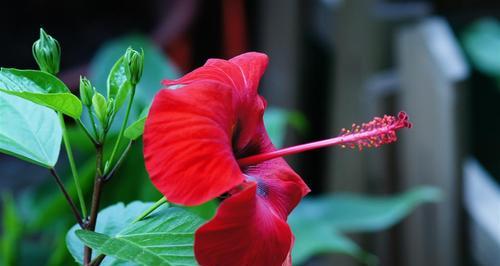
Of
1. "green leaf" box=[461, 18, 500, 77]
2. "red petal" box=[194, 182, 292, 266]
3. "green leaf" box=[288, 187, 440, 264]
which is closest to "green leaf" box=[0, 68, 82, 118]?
"red petal" box=[194, 182, 292, 266]

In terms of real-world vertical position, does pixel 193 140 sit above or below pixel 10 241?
above

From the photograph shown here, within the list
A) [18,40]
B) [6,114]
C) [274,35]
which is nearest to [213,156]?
[6,114]

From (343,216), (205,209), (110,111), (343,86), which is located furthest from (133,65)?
(343,86)

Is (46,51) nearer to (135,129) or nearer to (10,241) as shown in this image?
(135,129)

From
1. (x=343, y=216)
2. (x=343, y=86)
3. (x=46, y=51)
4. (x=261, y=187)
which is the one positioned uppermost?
(x=46, y=51)

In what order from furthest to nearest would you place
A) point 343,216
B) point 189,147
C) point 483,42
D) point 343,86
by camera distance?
point 483,42
point 343,86
point 343,216
point 189,147

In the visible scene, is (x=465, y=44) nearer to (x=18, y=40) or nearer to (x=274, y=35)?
(x=274, y=35)
